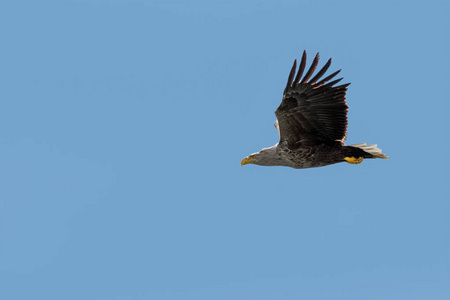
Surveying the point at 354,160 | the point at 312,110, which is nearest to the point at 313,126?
the point at 312,110

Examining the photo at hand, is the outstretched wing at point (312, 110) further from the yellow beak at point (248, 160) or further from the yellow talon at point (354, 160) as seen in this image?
the yellow beak at point (248, 160)

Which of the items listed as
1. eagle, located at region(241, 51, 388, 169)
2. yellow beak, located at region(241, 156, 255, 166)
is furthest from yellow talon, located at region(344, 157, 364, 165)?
yellow beak, located at region(241, 156, 255, 166)

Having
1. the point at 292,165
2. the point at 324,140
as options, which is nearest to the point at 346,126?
the point at 324,140

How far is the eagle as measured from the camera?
1219cm

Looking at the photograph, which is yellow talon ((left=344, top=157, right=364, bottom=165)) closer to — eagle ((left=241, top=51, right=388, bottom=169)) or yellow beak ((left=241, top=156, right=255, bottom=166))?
eagle ((left=241, top=51, right=388, bottom=169))

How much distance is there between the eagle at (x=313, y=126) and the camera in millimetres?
12188


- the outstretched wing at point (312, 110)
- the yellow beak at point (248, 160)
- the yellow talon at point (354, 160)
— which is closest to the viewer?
the outstretched wing at point (312, 110)

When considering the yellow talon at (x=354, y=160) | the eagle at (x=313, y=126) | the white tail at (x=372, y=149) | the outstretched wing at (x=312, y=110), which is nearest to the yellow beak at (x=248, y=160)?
the eagle at (x=313, y=126)

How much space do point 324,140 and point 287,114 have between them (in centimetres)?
94

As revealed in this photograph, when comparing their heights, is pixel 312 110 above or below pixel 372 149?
above

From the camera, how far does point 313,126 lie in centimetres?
1281

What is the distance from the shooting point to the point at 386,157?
13.1 m

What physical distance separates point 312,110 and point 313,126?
0.41 metres

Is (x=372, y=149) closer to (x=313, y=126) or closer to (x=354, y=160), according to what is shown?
(x=354, y=160)
